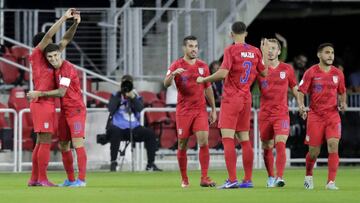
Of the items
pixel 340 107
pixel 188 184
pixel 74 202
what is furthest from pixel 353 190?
pixel 74 202

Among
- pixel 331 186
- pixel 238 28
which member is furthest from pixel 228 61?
pixel 331 186

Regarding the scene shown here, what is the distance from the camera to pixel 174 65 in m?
18.9

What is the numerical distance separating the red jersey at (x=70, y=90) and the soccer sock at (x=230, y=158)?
245 centimetres

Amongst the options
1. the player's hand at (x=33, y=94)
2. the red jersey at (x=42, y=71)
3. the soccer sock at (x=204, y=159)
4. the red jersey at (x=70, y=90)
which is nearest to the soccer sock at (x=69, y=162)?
the red jersey at (x=70, y=90)

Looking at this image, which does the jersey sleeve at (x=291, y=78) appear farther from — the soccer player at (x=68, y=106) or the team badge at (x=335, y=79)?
the soccer player at (x=68, y=106)

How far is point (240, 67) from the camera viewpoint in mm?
17859

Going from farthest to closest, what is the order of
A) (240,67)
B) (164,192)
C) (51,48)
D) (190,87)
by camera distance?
(190,87), (51,48), (240,67), (164,192)

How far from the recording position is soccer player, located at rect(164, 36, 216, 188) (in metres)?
19.0

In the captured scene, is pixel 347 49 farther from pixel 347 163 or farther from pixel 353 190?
pixel 353 190

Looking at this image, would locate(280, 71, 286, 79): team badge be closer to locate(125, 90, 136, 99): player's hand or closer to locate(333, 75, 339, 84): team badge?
locate(333, 75, 339, 84): team badge

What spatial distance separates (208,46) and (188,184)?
10888mm

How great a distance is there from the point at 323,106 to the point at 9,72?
11.8 meters

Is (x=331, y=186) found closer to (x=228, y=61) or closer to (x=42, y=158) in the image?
(x=228, y=61)

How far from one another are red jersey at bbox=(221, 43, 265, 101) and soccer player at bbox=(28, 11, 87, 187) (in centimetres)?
233
